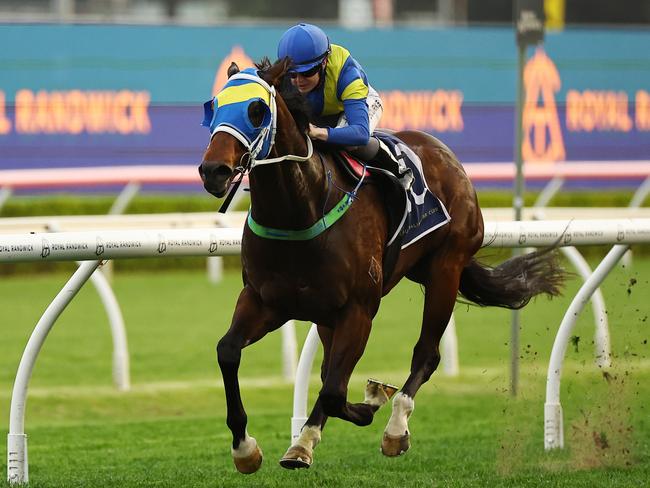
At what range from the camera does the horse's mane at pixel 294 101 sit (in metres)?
3.62

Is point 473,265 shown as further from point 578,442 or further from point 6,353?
point 6,353

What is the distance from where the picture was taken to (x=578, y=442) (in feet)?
15.6

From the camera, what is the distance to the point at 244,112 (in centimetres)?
330

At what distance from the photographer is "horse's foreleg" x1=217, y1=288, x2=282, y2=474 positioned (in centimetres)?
377

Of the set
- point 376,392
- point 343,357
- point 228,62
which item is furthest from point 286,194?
point 228,62

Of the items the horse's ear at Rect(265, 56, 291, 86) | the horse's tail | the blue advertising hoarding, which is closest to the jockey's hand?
the horse's ear at Rect(265, 56, 291, 86)

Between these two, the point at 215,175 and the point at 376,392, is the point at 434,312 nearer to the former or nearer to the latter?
the point at 376,392

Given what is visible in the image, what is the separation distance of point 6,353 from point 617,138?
9074 mm

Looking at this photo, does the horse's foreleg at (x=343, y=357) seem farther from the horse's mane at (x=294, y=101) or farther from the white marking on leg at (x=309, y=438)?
the horse's mane at (x=294, y=101)

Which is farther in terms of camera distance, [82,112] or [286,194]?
[82,112]

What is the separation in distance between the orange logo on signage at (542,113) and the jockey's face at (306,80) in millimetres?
10484

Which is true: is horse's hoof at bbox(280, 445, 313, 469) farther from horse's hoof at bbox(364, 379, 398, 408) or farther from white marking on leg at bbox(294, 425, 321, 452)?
horse's hoof at bbox(364, 379, 398, 408)

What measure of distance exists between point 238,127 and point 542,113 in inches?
450

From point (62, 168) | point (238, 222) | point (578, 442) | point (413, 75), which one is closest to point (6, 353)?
point (238, 222)
